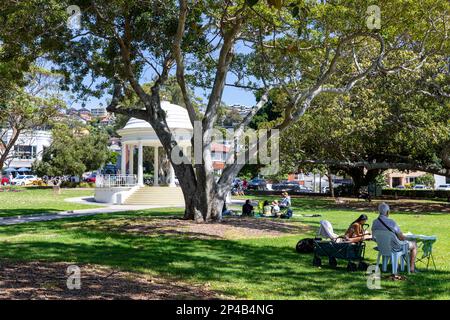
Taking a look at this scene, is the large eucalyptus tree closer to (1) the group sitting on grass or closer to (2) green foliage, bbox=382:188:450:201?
(1) the group sitting on grass

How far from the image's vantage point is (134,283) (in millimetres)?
8547

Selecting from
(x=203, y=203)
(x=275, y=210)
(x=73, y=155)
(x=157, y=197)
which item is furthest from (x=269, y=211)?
(x=73, y=155)

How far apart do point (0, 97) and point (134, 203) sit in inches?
396

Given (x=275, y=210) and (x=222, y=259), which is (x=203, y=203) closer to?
(x=275, y=210)

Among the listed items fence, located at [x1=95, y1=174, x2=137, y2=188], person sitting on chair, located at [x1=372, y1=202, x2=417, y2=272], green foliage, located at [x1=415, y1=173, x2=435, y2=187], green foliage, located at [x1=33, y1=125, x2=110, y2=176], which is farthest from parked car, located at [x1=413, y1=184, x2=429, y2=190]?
person sitting on chair, located at [x1=372, y1=202, x2=417, y2=272]

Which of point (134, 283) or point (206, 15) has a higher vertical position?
point (206, 15)

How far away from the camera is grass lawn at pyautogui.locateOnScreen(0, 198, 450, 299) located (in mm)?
8328

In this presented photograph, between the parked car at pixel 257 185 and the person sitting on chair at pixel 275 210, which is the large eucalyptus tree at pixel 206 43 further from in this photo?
the parked car at pixel 257 185

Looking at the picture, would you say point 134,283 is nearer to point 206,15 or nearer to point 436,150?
point 206,15

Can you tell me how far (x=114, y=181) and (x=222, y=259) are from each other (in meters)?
24.7

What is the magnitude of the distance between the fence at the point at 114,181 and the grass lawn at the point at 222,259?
17320 millimetres

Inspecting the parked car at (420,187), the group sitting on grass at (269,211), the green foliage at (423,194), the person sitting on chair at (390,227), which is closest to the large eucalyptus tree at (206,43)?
the group sitting on grass at (269,211)

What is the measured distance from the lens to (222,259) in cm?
1123
